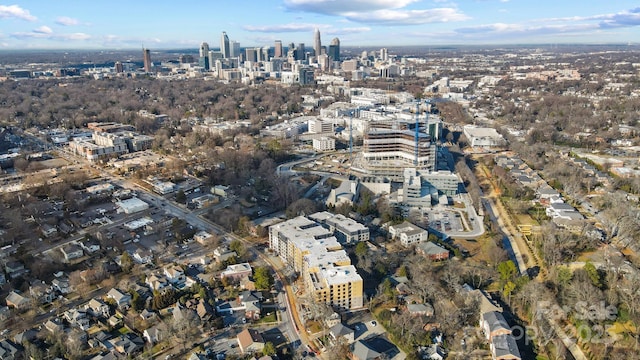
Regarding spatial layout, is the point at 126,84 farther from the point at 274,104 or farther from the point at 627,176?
the point at 627,176

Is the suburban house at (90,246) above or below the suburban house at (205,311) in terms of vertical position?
above

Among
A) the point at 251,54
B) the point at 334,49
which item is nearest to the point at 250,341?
A: the point at 251,54

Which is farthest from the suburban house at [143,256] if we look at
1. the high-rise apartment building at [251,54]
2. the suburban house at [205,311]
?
A: the high-rise apartment building at [251,54]

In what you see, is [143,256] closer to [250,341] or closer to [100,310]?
[100,310]

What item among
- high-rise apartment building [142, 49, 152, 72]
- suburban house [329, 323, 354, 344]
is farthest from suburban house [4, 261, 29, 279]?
high-rise apartment building [142, 49, 152, 72]

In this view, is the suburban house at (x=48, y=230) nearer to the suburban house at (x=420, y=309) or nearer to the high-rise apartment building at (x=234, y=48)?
the suburban house at (x=420, y=309)
